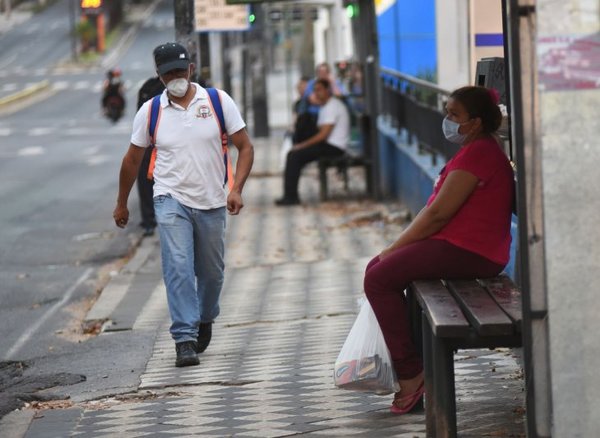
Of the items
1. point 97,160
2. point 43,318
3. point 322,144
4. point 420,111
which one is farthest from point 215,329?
point 97,160

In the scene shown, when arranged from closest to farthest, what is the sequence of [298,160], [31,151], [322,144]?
[298,160]
[322,144]
[31,151]

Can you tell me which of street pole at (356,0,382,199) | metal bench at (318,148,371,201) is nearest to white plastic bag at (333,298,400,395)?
street pole at (356,0,382,199)

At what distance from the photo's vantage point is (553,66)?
4918mm

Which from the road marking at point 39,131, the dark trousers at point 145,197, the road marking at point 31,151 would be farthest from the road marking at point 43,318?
the road marking at point 39,131

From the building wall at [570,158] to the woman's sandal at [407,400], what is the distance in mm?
1721

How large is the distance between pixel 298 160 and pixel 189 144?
1100cm

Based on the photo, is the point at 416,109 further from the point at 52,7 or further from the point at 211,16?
the point at 52,7

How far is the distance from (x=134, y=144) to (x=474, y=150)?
2.78 metres

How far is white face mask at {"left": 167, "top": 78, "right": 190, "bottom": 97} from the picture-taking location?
8.48 metres

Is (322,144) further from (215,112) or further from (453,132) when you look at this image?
(453,132)

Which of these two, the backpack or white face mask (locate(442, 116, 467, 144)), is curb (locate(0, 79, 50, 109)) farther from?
white face mask (locate(442, 116, 467, 144))

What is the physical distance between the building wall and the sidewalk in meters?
1.34

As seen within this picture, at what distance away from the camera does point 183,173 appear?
338 inches

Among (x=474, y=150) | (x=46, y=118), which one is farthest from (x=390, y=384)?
(x=46, y=118)
